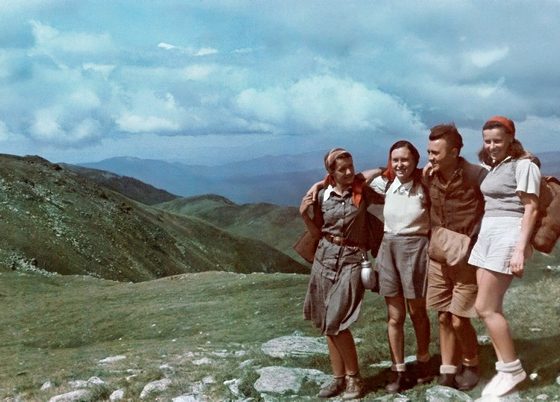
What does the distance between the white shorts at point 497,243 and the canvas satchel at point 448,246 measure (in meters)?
0.18

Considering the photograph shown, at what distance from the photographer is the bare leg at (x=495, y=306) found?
8.55 metres

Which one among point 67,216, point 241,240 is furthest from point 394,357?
point 241,240

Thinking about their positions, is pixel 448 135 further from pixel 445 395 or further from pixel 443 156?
pixel 445 395

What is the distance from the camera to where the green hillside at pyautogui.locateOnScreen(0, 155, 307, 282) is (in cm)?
5769

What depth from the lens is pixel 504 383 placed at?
8.65 meters

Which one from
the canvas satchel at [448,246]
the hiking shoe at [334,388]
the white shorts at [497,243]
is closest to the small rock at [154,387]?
the hiking shoe at [334,388]

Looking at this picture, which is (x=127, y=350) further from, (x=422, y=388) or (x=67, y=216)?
(x=67, y=216)

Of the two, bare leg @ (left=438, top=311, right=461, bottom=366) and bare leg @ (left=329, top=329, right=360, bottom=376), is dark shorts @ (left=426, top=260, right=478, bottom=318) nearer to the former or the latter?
bare leg @ (left=438, top=311, right=461, bottom=366)

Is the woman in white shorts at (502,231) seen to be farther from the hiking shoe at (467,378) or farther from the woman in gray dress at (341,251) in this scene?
the woman in gray dress at (341,251)

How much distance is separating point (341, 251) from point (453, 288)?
63.3 inches

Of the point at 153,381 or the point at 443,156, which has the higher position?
the point at 443,156

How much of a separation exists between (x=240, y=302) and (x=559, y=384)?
16.6 m

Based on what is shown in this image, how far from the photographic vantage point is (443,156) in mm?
8914

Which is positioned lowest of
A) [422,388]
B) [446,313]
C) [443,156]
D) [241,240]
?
[241,240]
